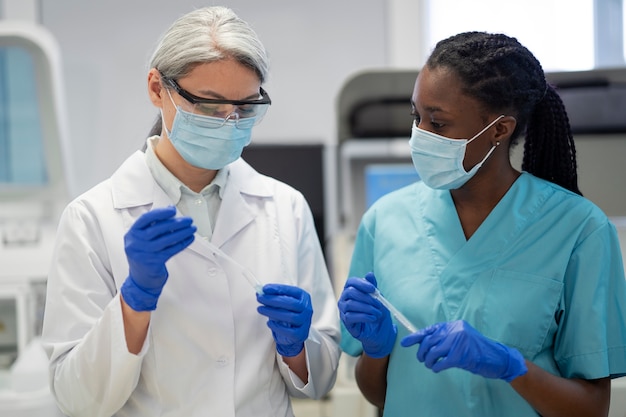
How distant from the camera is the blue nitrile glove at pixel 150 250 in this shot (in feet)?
3.30

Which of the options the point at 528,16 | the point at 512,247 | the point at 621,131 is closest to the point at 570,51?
the point at 528,16

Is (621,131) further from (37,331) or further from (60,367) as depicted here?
(37,331)

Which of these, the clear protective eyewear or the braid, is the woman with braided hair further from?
→ the clear protective eyewear

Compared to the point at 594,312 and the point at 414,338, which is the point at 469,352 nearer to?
the point at 414,338

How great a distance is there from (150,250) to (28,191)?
143 cm

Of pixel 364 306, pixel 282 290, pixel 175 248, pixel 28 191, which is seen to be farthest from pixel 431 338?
pixel 28 191

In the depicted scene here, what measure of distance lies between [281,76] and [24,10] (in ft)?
3.70

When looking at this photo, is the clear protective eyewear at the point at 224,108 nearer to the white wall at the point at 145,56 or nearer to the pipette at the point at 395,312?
the pipette at the point at 395,312

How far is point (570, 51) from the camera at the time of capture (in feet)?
10.6

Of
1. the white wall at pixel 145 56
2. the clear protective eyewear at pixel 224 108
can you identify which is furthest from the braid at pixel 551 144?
the white wall at pixel 145 56

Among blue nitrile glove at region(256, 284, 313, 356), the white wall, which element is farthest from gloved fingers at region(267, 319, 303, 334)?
the white wall

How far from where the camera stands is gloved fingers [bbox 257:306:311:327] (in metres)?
1.10

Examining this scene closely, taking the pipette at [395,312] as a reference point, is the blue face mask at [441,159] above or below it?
above

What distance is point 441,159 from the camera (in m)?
1.18
